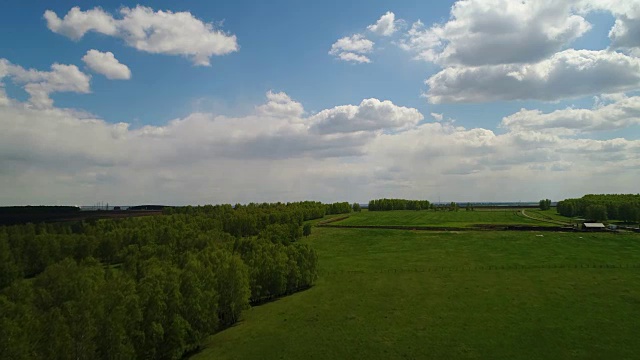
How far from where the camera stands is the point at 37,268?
123500 mm

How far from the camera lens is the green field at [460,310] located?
2338 inches

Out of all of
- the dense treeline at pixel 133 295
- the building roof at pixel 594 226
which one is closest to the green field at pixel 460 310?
the dense treeline at pixel 133 295

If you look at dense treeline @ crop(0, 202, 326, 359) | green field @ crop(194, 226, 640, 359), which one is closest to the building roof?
green field @ crop(194, 226, 640, 359)

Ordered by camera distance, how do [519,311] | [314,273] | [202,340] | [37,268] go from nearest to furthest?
[202,340], [519,311], [314,273], [37,268]


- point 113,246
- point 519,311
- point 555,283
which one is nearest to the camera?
point 519,311

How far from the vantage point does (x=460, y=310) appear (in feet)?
248

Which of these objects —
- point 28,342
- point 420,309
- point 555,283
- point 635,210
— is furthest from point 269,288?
point 635,210

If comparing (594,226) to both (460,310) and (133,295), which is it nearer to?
(460,310)

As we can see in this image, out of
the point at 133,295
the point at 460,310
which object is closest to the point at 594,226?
the point at 460,310

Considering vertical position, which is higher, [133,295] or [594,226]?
[594,226]

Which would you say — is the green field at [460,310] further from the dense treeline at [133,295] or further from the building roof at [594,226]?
the building roof at [594,226]

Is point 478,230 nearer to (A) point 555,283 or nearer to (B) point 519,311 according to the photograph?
(A) point 555,283

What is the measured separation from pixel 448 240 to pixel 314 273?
6984 cm

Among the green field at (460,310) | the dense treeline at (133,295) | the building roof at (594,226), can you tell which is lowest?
the green field at (460,310)
